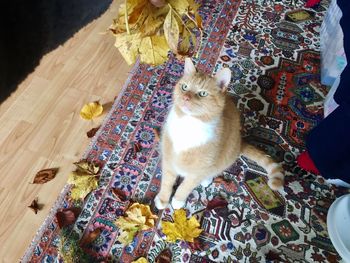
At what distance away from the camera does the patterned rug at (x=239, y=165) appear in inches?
45.0

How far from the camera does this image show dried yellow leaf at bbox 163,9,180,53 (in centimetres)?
59

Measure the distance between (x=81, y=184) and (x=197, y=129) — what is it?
0.55 metres

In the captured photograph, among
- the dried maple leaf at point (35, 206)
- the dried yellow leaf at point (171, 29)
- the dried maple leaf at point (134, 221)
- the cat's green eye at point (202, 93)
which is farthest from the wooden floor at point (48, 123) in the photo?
the dried yellow leaf at point (171, 29)

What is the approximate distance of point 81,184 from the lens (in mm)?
1224

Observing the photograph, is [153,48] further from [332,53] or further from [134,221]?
[332,53]

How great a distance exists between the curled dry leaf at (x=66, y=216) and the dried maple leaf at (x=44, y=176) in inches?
6.3

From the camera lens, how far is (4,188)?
1.22 metres

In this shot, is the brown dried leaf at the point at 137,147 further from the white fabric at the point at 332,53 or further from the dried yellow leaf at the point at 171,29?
the white fabric at the point at 332,53

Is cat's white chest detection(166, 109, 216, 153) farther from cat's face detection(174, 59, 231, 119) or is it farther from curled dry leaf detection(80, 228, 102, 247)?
curled dry leaf detection(80, 228, 102, 247)

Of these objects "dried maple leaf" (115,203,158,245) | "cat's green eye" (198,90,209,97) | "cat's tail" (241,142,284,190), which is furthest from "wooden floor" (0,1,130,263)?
"cat's tail" (241,142,284,190)

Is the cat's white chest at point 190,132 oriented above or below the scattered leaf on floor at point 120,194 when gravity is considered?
above

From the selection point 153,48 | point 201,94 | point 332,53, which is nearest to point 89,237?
point 201,94

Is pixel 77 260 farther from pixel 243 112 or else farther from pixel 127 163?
pixel 243 112

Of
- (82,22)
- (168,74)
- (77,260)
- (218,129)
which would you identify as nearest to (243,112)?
(168,74)
